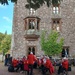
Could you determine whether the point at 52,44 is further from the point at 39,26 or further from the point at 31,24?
the point at 31,24

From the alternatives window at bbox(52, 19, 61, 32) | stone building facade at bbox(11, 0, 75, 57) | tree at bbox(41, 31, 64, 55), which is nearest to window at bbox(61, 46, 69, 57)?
stone building facade at bbox(11, 0, 75, 57)

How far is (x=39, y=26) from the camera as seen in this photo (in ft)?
112

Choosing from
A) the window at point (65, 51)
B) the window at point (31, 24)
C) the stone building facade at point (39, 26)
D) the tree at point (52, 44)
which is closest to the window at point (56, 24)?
the stone building facade at point (39, 26)

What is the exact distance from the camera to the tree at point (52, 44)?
31.8 metres

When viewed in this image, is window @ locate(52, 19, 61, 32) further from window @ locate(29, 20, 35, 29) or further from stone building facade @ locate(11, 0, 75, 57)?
window @ locate(29, 20, 35, 29)

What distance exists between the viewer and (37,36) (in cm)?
3347

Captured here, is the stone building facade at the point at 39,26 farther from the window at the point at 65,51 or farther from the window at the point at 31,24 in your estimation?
the window at the point at 31,24

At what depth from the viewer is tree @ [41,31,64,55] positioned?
3181cm

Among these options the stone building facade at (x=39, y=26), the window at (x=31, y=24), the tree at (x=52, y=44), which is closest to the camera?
the tree at (x=52, y=44)

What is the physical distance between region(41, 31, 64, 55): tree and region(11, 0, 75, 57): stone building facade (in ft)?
3.63

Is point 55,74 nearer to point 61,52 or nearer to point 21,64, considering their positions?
point 21,64

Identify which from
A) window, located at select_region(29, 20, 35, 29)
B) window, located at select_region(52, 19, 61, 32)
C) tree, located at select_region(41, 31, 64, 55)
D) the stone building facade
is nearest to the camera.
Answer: tree, located at select_region(41, 31, 64, 55)

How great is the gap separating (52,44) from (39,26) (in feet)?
12.3

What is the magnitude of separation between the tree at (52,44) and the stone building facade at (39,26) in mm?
1107
